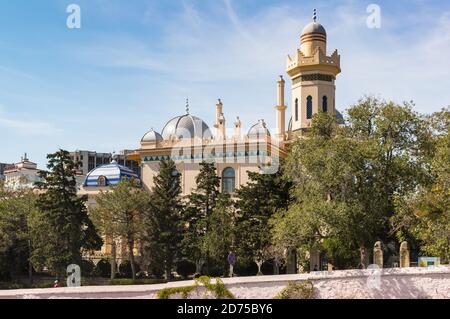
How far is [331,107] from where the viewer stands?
5241 cm

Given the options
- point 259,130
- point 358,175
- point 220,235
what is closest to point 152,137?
point 259,130

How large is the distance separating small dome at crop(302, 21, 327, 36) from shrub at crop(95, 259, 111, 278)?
73.8 ft

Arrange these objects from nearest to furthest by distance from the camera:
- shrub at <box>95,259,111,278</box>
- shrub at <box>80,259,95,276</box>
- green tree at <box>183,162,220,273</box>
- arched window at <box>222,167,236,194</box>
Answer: green tree at <box>183,162,220,273</box>, shrub at <box>80,259,95,276</box>, shrub at <box>95,259,111,278</box>, arched window at <box>222,167,236,194</box>

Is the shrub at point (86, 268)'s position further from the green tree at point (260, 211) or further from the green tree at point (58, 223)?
the green tree at point (260, 211)

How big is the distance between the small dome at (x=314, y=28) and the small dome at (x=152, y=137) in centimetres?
1448

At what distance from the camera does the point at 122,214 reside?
4541cm

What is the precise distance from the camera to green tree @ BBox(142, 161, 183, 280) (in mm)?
44531

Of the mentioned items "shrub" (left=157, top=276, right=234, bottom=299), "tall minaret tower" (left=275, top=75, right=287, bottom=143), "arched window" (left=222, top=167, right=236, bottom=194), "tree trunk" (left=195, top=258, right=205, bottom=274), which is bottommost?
"tree trunk" (left=195, top=258, right=205, bottom=274)

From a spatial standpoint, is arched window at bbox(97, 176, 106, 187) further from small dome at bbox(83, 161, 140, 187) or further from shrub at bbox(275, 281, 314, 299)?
shrub at bbox(275, 281, 314, 299)

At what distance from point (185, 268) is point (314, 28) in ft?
67.0

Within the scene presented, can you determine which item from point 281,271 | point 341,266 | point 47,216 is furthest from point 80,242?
point 341,266

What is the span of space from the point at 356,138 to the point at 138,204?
61.0 ft

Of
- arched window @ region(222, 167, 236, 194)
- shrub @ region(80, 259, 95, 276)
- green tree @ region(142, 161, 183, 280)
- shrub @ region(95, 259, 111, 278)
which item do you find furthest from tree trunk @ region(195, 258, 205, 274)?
arched window @ region(222, 167, 236, 194)
